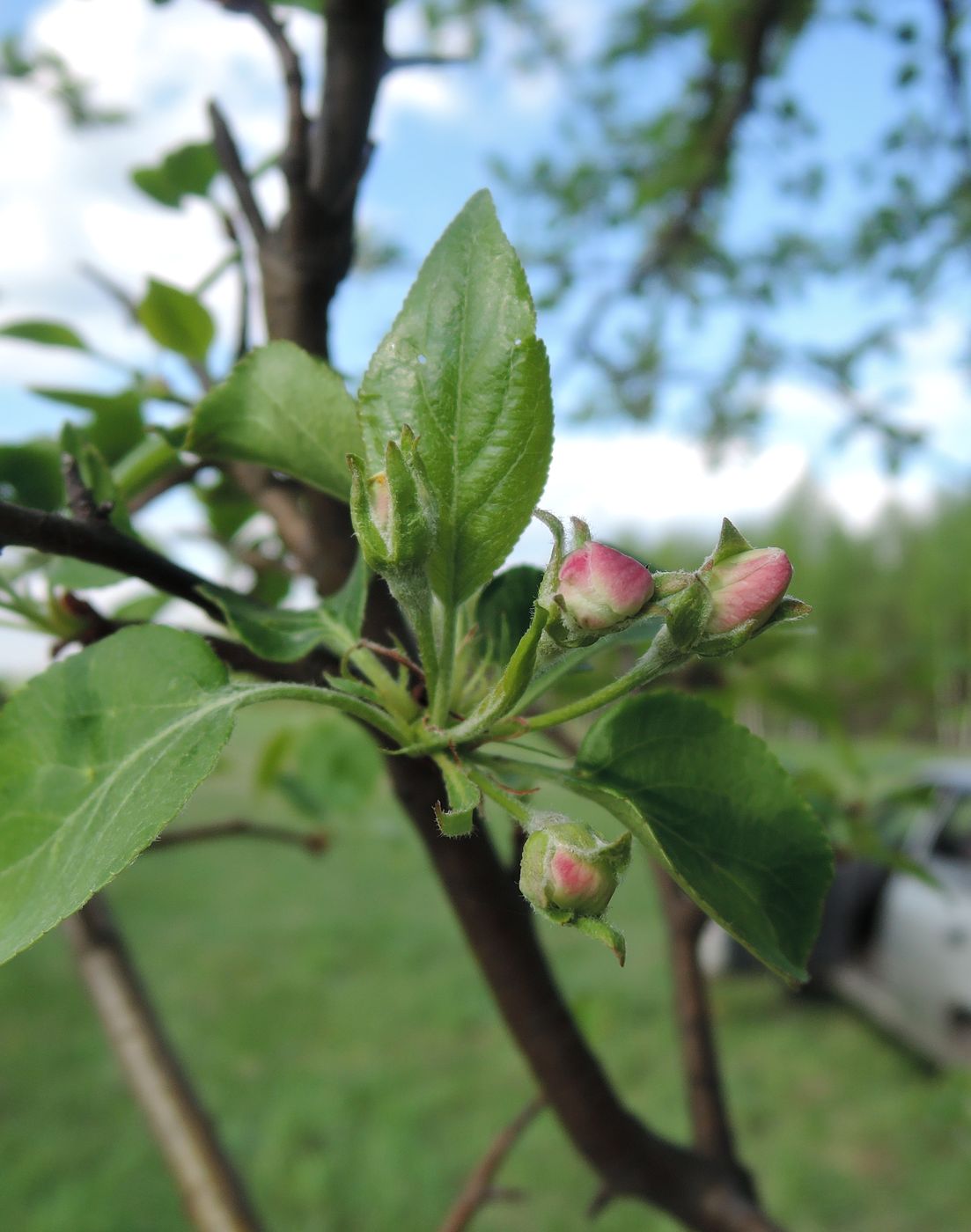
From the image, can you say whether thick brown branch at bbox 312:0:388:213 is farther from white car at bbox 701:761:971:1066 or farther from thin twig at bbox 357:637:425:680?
white car at bbox 701:761:971:1066

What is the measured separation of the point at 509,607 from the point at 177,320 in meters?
0.37

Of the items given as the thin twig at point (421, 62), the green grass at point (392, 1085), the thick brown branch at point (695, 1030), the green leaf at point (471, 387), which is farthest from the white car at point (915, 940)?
the green leaf at point (471, 387)

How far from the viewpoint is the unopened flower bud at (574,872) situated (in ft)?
1.14

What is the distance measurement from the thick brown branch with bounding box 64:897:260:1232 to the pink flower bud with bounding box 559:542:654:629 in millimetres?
694

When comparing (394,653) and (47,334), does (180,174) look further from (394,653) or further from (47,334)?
(394,653)

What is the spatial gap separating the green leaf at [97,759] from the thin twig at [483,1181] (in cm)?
49

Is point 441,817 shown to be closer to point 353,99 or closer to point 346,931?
Answer: point 353,99

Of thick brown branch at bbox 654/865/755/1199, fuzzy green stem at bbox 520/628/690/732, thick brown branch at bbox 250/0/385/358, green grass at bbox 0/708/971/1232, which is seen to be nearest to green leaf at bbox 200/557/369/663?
fuzzy green stem at bbox 520/628/690/732

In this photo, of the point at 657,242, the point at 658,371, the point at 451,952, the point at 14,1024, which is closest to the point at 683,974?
the point at 657,242

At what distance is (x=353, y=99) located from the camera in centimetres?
66

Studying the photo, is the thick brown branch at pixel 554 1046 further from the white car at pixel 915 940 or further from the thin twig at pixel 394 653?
the white car at pixel 915 940

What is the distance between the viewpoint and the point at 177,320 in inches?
28.5

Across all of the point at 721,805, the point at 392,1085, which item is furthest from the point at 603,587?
the point at 392,1085

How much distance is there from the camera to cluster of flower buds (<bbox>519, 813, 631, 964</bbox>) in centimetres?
35
